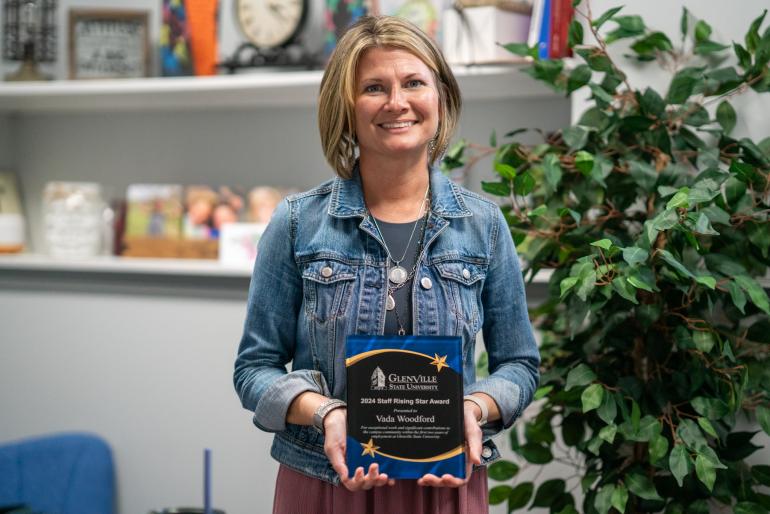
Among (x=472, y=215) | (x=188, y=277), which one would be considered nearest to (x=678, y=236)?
(x=472, y=215)

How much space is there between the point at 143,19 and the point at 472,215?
6.13 ft

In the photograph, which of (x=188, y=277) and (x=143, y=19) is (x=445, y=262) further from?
(x=143, y=19)

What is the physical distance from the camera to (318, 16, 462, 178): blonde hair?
51.6 inches

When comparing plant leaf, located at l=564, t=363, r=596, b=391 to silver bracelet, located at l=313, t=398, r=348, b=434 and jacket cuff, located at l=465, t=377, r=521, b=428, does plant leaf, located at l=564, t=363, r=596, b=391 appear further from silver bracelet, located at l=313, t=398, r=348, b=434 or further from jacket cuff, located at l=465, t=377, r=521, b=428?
silver bracelet, located at l=313, t=398, r=348, b=434

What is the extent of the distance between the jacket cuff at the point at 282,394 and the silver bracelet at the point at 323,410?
46 millimetres

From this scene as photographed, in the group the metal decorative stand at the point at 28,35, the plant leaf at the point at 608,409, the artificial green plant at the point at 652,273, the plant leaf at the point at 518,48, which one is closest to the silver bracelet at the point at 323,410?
the artificial green plant at the point at 652,273

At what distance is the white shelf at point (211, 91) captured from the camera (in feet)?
8.04

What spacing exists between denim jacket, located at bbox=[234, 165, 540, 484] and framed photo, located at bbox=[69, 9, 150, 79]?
1.67m

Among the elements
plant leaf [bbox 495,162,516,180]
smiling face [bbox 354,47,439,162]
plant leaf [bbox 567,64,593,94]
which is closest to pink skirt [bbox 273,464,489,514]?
smiling face [bbox 354,47,439,162]

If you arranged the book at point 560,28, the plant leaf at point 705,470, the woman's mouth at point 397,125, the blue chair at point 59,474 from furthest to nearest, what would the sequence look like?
the blue chair at point 59,474
the book at point 560,28
the plant leaf at point 705,470
the woman's mouth at point 397,125

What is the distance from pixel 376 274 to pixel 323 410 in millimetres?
221

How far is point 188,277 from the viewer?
2.83 m

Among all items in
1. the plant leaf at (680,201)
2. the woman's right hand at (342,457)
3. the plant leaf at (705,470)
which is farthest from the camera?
the plant leaf at (705,470)

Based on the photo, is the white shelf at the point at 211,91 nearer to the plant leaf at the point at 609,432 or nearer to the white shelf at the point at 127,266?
the white shelf at the point at 127,266
